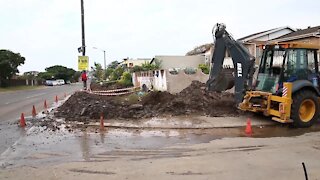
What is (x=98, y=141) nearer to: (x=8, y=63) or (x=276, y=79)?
(x=276, y=79)

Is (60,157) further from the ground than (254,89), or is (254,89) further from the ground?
(254,89)

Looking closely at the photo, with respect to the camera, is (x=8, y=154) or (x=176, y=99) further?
(x=176, y=99)

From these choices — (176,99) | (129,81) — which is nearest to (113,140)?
(176,99)

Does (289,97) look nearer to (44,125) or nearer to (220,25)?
(220,25)

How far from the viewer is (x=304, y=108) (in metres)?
13.9

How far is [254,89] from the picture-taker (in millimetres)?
14641

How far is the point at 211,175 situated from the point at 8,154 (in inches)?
219

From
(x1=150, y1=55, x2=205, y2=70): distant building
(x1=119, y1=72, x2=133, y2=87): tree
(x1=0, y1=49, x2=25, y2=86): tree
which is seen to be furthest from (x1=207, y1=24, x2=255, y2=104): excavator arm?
(x1=0, y1=49, x2=25, y2=86): tree

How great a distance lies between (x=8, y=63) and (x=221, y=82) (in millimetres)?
60915

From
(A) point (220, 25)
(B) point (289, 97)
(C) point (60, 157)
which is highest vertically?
(A) point (220, 25)

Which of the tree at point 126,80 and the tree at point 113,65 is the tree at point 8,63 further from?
the tree at point 113,65

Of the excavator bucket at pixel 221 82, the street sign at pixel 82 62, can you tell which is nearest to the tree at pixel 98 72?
the street sign at pixel 82 62

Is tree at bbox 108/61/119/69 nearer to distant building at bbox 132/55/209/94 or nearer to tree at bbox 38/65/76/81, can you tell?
tree at bbox 38/65/76/81

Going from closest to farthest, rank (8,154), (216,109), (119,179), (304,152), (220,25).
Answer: (119,179)
(304,152)
(8,154)
(220,25)
(216,109)
